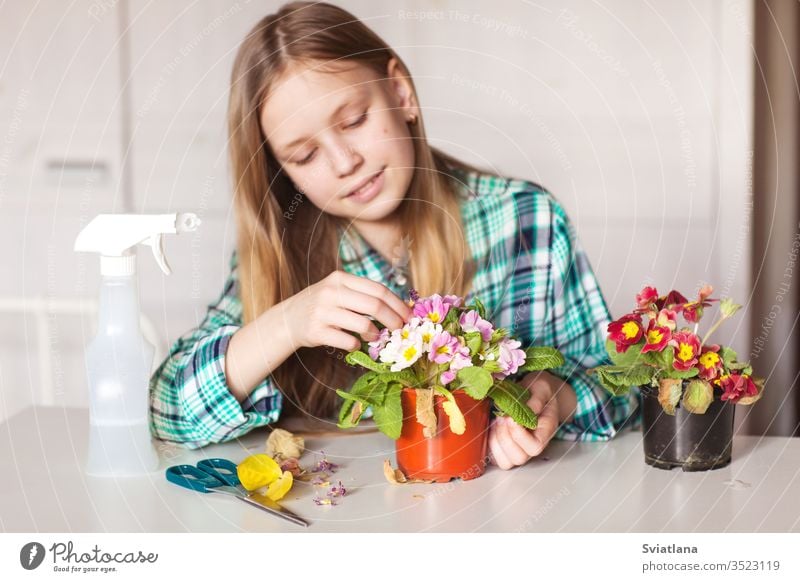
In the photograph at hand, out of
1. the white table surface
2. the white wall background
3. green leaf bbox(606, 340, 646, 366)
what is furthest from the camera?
the white wall background

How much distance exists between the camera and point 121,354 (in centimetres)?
87

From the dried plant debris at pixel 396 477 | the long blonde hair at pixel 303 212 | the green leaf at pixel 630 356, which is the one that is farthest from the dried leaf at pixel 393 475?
the long blonde hair at pixel 303 212

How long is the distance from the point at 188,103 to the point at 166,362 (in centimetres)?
99

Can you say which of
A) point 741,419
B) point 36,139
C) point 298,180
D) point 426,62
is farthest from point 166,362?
point 741,419

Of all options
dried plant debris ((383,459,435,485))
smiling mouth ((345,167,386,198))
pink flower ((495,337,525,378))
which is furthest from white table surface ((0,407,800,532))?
smiling mouth ((345,167,386,198))

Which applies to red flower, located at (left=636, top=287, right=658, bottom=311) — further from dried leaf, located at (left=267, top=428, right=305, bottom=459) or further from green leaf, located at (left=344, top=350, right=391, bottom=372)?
dried leaf, located at (left=267, top=428, right=305, bottom=459)

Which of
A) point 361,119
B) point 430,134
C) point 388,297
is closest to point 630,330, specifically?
point 388,297

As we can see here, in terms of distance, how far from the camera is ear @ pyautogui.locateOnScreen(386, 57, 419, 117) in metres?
1.20

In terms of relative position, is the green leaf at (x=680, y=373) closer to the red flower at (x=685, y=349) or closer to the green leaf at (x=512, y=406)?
the red flower at (x=685, y=349)

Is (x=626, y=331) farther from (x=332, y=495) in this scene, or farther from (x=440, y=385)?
(x=332, y=495)

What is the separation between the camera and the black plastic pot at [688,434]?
32.8 inches

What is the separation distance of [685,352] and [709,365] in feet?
0.09

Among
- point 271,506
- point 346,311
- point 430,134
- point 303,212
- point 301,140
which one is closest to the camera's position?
point 271,506

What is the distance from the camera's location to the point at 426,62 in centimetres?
179
